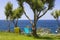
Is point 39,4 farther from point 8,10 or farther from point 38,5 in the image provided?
point 8,10

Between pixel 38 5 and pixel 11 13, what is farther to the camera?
pixel 11 13

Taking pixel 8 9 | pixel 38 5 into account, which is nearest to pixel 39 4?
pixel 38 5

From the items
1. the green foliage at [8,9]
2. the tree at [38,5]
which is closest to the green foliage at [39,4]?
the tree at [38,5]

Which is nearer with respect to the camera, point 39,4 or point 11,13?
point 39,4

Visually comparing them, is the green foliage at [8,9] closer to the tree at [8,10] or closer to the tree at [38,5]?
the tree at [8,10]

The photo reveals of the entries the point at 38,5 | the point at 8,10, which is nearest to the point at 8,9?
the point at 8,10

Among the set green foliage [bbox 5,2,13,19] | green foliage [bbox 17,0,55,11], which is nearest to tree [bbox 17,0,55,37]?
green foliage [bbox 17,0,55,11]

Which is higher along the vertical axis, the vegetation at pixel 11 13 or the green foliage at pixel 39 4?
the green foliage at pixel 39 4

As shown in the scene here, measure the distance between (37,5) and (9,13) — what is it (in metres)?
17.2

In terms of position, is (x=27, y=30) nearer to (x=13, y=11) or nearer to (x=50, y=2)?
(x=50, y=2)

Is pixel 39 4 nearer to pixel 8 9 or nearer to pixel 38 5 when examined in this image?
pixel 38 5

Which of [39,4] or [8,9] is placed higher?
[39,4]

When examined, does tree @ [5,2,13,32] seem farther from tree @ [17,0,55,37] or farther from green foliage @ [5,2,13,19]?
tree @ [17,0,55,37]

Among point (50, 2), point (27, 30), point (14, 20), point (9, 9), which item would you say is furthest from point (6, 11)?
point (50, 2)
